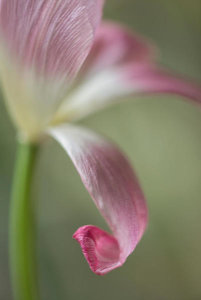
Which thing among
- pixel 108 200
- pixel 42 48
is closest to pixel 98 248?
pixel 108 200

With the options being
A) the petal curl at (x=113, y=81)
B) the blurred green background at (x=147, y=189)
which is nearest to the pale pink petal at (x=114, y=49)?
the petal curl at (x=113, y=81)

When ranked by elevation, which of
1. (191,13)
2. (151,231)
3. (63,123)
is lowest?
(151,231)

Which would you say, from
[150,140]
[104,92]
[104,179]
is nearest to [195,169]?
[150,140]

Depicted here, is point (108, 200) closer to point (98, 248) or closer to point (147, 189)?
point (98, 248)

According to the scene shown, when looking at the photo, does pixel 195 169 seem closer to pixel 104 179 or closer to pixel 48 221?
pixel 48 221

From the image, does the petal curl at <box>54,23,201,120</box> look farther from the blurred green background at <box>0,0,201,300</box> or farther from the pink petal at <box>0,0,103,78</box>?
the blurred green background at <box>0,0,201,300</box>

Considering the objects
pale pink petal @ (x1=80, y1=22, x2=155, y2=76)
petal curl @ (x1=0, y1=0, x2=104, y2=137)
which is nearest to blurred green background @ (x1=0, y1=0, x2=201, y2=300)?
pale pink petal @ (x1=80, y1=22, x2=155, y2=76)

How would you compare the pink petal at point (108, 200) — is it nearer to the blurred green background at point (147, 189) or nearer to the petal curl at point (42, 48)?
the petal curl at point (42, 48)

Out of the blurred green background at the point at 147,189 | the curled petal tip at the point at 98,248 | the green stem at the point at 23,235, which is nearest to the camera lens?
the curled petal tip at the point at 98,248
